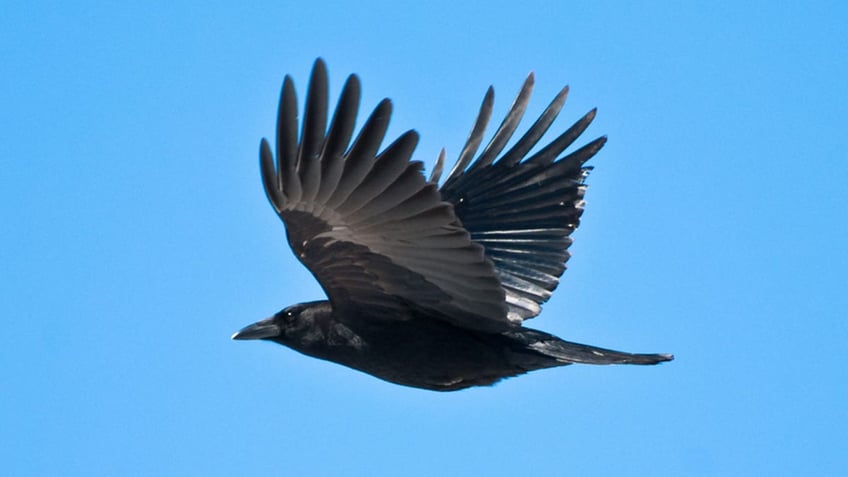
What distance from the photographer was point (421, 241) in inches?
313

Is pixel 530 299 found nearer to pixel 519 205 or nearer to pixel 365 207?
pixel 519 205

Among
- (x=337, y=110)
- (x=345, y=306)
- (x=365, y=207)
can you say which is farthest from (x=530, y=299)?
(x=337, y=110)

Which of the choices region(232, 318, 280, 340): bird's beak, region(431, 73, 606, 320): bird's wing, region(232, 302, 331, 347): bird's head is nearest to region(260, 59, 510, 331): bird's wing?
region(232, 302, 331, 347): bird's head

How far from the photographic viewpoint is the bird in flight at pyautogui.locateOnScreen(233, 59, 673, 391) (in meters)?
7.39

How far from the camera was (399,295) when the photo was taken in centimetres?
864

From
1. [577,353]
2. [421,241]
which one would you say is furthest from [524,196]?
[421,241]

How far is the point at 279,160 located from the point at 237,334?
2.34m

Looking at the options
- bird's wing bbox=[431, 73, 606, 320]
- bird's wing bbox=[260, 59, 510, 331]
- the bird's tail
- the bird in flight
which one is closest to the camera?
bird's wing bbox=[260, 59, 510, 331]

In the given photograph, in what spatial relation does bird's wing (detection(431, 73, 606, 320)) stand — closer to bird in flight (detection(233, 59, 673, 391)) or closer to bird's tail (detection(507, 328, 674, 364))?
bird in flight (detection(233, 59, 673, 391))

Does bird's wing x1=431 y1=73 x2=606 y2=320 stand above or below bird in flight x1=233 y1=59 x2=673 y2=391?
above

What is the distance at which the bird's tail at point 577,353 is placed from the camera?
898cm

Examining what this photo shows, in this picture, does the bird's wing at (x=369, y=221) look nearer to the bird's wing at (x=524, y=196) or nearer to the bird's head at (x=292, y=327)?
the bird's head at (x=292, y=327)

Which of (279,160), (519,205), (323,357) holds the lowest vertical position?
(323,357)

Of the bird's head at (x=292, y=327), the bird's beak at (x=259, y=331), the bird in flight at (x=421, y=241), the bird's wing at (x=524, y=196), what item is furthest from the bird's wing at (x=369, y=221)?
the bird's wing at (x=524, y=196)
